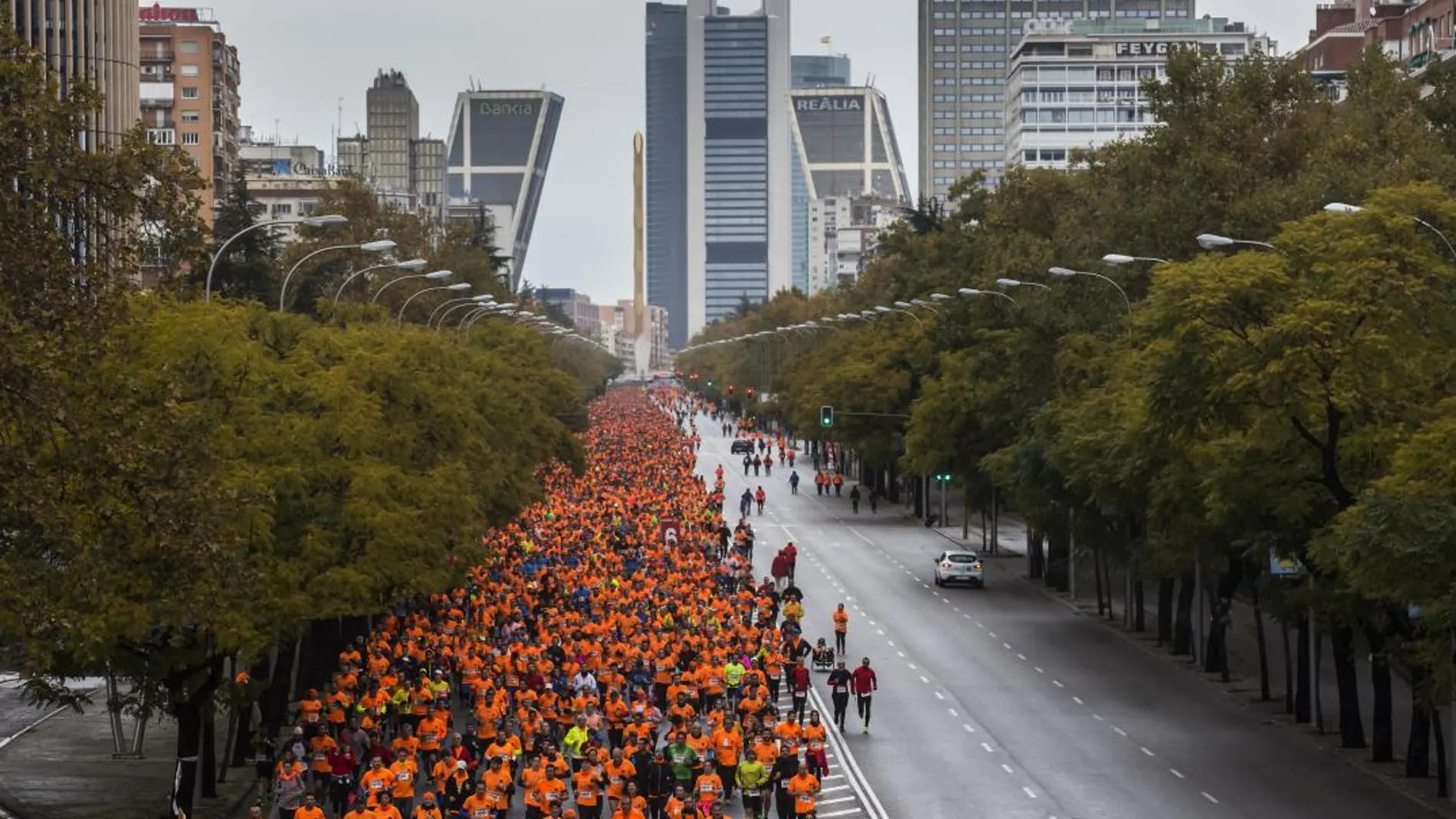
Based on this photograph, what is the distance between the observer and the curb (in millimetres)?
33281

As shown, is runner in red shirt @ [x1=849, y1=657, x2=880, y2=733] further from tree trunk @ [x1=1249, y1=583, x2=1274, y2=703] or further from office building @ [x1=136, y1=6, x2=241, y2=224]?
office building @ [x1=136, y1=6, x2=241, y2=224]

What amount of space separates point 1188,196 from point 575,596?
16478 millimetres

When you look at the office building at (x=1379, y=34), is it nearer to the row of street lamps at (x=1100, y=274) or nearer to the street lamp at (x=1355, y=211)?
the row of street lamps at (x=1100, y=274)

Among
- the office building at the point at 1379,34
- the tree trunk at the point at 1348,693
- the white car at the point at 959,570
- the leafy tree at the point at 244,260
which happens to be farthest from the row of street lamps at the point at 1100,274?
the leafy tree at the point at 244,260

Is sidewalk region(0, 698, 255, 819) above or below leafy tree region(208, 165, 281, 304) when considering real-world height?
below

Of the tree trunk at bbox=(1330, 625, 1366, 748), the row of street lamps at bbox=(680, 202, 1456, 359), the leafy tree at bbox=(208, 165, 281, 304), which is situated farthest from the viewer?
the leafy tree at bbox=(208, 165, 281, 304)

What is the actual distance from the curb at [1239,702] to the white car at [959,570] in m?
1.72

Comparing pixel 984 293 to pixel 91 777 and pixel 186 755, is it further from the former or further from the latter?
pixel 186 755

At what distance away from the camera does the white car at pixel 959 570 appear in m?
65.8

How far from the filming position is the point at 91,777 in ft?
116

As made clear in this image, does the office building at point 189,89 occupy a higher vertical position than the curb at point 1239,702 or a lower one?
higher

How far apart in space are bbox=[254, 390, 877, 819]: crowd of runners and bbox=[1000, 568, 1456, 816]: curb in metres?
7.15

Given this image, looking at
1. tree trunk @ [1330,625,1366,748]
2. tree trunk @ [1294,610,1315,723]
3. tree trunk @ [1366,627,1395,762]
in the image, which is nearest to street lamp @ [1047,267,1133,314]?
tree trunk @ [1294,610,1315,723]

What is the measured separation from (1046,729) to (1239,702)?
20.7ft
